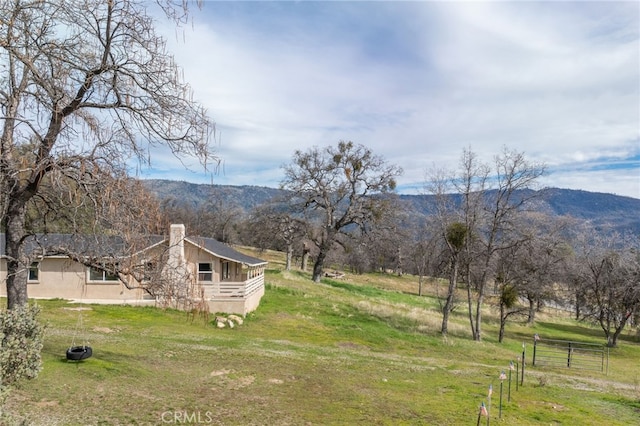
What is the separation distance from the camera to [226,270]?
28359mm

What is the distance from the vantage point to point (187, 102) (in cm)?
732

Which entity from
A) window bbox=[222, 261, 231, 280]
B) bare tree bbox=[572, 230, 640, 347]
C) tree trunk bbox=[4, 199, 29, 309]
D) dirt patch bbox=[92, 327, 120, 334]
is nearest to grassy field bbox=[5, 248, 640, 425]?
dirt patch bbox=[92, 327, 120, 334]

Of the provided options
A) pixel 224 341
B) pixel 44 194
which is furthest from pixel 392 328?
pixel 44 194

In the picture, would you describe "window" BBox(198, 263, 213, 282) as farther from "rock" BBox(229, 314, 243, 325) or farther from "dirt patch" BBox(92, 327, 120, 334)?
"dirt patch" BBox(92, 327, 120, 334)

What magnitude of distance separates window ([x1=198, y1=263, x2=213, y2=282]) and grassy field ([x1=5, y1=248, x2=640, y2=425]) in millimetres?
3901

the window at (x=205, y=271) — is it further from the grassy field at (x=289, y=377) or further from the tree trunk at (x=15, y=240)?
the tree trunk at (x=15, y=240)

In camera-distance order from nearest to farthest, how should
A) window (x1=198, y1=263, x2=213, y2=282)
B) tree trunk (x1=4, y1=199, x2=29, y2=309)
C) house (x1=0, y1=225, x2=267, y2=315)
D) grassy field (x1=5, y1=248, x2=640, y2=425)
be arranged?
1. tree trunk (x1=4, y1=199, x2=29, y2=309)
2. house (x1=0, y1=225, x2=267, y2=315)
3. grassy field (x1=5, y1=248, x2=640, y2=425)
4. window (x1=198, y1=263, x2=213, y2=282)

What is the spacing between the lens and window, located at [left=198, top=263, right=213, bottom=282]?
1053 inches

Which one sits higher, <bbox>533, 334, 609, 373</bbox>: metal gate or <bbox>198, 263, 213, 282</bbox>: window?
<bbox>198, 263, 213, 282</bbox>: window

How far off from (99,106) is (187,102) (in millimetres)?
1626

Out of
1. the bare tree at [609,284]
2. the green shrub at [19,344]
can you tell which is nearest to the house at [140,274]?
the green shrub at [19,344]

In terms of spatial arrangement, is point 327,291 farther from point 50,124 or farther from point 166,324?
point 50,124

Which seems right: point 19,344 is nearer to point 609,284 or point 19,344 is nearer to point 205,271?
point 205,271

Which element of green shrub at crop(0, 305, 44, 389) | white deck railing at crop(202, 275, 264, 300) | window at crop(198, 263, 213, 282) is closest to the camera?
green shrub at crop(0, 305, 44, 389)
